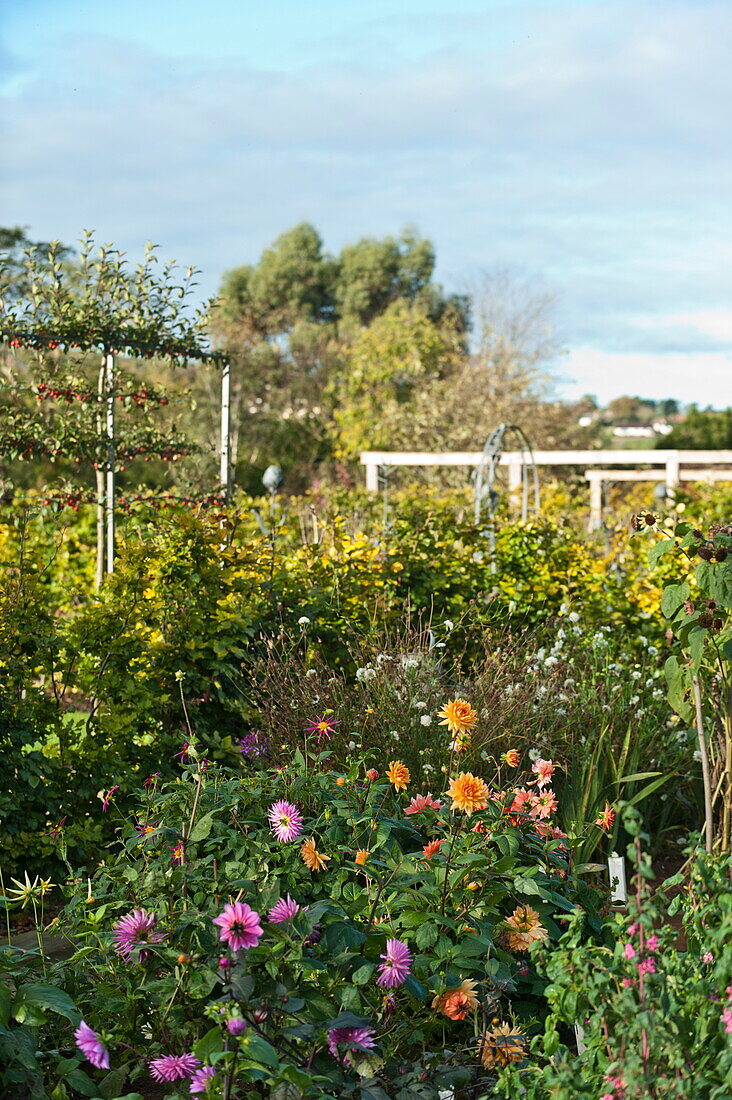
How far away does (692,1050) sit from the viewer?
1605mm

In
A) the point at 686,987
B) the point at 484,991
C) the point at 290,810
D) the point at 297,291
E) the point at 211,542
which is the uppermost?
the point at 297,291

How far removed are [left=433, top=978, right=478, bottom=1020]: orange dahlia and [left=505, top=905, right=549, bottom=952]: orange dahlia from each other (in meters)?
0.15

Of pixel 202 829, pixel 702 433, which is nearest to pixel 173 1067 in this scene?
pixel 202 829

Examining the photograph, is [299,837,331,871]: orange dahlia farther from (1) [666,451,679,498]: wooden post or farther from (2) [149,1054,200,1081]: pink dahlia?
(1) [666,451,679,498]: wooden post

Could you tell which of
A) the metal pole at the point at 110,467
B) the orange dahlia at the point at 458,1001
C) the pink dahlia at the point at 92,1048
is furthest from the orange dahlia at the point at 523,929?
the metal pole at the point at 110,467

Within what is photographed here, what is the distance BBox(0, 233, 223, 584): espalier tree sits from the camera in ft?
18.4

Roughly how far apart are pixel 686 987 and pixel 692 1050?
0.10 metres

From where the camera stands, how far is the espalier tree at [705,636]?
2.74 m

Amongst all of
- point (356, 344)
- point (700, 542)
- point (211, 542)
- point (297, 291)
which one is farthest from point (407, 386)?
point (700, 542)

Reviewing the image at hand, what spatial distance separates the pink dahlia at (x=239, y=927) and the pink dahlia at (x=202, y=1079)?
8.0 inches

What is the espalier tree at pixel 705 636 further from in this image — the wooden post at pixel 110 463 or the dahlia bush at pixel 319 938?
the wooden post at pixel 110 463

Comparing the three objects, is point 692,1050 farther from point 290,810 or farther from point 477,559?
point 477,559

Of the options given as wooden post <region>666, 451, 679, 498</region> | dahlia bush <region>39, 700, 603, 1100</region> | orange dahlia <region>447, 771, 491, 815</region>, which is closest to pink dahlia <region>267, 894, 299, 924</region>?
dahlia bush <region>39, 700, 603, 1100</region>

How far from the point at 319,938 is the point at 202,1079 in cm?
39
